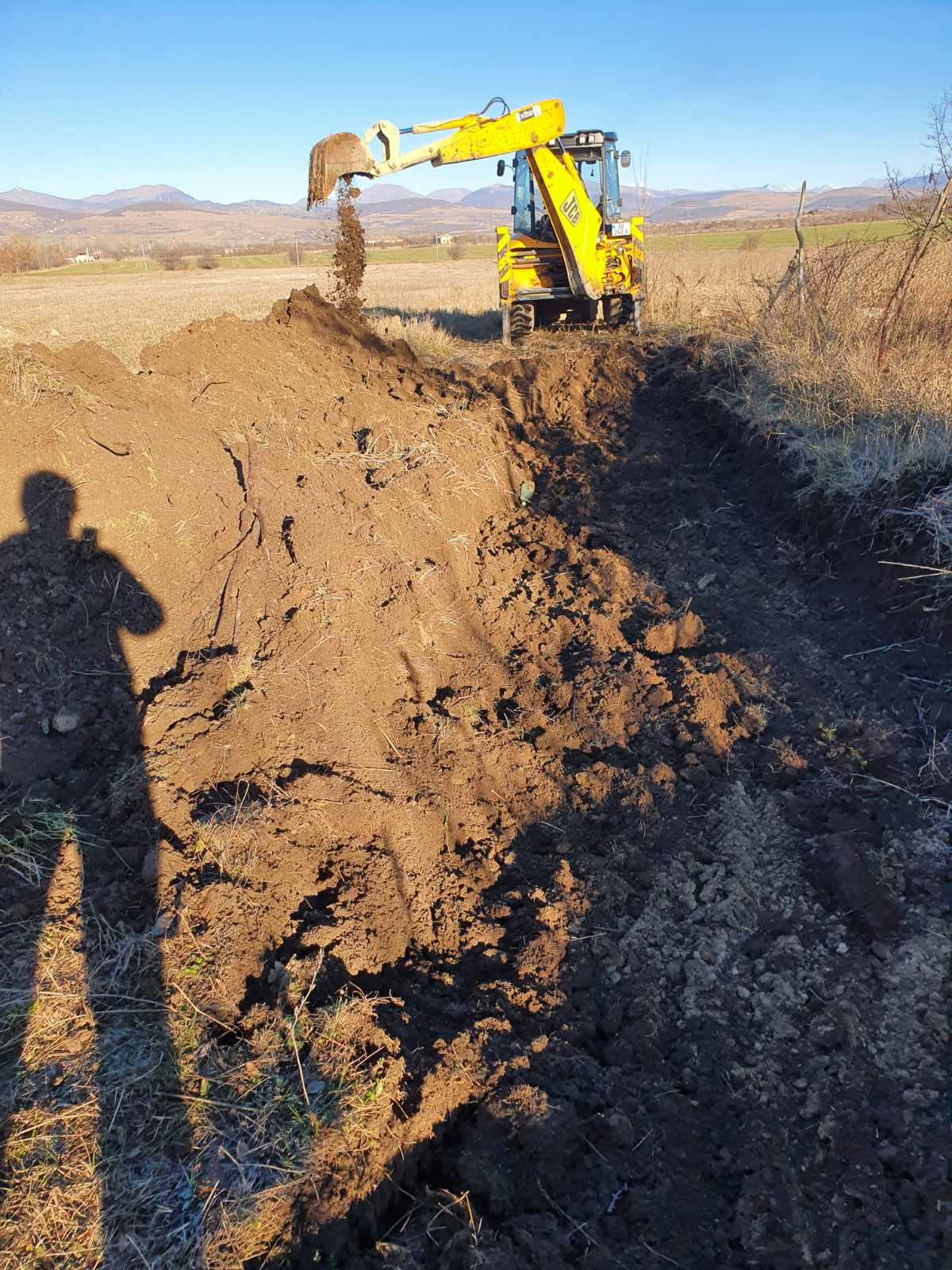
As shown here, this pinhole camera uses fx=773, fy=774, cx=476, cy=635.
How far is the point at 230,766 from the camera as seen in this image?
3.32 meters

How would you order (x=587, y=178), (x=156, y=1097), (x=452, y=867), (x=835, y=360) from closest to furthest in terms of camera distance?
(x=156, y=1097) → (x=452, y=867) → (x=835, y=360) → (x=587, y=178)

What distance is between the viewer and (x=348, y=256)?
11.4 meters

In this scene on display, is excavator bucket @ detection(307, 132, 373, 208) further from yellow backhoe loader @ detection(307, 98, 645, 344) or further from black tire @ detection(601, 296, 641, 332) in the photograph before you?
black tire @ detection(601, 296, 641, 332)

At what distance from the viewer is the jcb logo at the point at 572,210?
11258mm

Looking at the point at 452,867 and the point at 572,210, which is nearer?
the point at 452,867

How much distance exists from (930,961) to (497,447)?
5398mm

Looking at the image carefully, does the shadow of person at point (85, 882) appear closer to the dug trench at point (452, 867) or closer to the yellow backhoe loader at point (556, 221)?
the dug trench at point (452, 867)

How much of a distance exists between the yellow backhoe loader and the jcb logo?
11 mm

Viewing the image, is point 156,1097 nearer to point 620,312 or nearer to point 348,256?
point 348,256

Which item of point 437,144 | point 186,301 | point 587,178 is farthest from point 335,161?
point 186,301

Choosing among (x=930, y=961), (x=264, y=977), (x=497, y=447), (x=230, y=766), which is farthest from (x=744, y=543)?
(x=264, y=977)

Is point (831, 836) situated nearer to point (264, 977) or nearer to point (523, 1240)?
point (523, 1240)

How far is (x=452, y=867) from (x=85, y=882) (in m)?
1.41

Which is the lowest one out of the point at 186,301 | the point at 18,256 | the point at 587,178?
the point at 186,301
